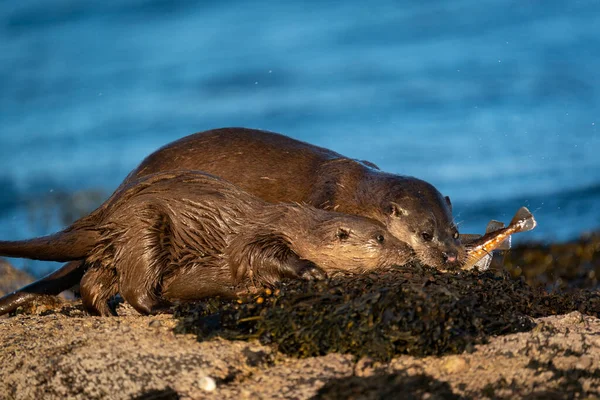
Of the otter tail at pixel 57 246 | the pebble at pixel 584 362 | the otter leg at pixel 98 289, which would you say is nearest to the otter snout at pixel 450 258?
the pebble at pixel 584 362

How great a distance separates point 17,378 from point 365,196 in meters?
2.64

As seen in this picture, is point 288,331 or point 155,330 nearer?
Answer: point 288,331

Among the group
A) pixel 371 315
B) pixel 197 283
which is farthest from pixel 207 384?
pixel 197 283

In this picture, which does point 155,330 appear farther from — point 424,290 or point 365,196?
point 365,196

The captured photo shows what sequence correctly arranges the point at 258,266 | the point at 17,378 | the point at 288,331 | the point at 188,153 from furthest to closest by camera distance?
the point at 188,153, the point at 258,266, the point at 17,378, the point at 288,331

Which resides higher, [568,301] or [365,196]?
[365,196]

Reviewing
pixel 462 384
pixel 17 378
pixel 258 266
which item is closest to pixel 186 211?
pixel 258 266

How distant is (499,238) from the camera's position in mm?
5797

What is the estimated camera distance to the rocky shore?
3.70 m

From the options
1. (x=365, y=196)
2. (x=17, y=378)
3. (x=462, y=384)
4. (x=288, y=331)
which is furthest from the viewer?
(x=365, y=196)

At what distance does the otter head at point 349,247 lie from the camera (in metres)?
5.24

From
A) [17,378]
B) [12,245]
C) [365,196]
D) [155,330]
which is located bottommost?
[17,378]

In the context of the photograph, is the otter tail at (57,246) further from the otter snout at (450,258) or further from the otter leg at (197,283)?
the otter snout at (450,258)

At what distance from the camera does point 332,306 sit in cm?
430
